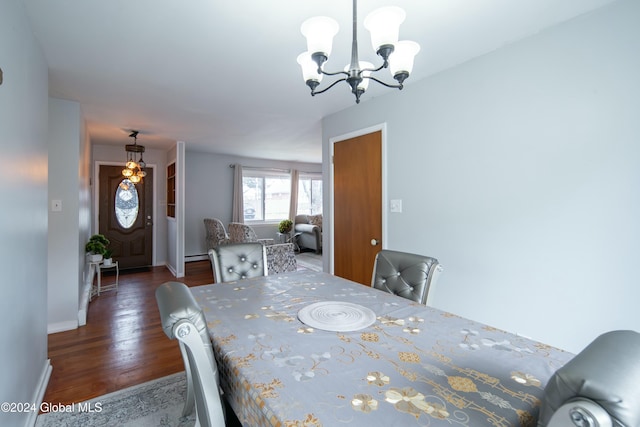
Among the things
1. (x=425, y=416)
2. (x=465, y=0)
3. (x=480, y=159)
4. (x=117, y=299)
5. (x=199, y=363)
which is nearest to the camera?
(x=425, y=416)

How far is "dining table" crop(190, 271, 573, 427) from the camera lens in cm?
72

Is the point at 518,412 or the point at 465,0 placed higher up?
the point at 465,0

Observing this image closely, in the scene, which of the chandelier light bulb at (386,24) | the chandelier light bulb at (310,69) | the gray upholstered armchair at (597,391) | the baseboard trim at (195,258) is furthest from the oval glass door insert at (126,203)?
the gray upholstered armchair at (597,391)

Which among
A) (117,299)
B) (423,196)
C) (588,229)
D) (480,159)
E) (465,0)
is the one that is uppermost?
(465,0)

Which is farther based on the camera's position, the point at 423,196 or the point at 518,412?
the point at 423,196

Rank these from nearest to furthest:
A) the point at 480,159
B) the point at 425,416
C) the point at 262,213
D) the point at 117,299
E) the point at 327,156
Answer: the point at 425,416
the point at 480,159
the point at 327,156
the point at 117,299
the point at 262,213

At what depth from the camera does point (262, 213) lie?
7.30 metres

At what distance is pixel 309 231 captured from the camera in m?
6.99

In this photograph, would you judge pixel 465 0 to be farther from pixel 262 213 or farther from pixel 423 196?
pixel 262 213

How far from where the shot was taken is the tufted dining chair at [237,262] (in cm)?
211

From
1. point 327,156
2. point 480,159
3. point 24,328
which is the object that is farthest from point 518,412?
point 327,156

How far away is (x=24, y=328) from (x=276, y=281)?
136 cm

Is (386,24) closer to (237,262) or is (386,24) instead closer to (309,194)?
(237,262)

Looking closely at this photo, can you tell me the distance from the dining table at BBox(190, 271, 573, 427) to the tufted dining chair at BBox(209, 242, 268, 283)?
0.64m
